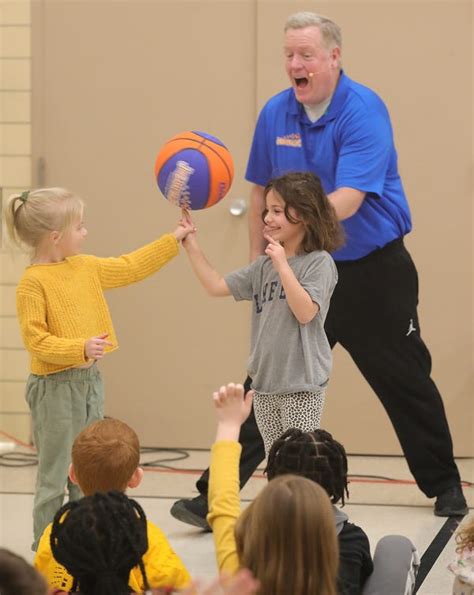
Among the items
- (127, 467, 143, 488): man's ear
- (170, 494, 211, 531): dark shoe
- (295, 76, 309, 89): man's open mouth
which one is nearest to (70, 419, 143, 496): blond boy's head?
(127, 467, 143, 488): man's ear

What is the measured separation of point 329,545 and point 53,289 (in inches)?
79.2

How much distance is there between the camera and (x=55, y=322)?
399cm

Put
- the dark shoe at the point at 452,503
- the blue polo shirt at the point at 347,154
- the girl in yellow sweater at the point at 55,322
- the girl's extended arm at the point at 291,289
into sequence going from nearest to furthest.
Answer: the girl's extended arm at the point at 291,289 → the girl in yellow sweater at the point at 55,322 → the blue polo shirt at the point at 347,154 → the dark shoe at the point at 452,503

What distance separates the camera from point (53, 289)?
398cm

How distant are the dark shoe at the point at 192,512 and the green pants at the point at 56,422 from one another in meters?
0.55

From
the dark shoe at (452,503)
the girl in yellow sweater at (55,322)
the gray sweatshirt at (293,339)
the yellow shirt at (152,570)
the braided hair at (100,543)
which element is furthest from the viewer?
the dark shoe at (452,503)

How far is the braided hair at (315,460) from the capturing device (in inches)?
109

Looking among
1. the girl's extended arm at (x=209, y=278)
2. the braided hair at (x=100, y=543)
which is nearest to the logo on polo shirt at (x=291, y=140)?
the girl's extended arm at (x=209, y=278)

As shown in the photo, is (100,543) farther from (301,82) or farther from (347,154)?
(301,82)

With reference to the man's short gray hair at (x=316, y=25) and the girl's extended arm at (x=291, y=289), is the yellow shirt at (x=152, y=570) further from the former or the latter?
the man's short gray hair at (x=316, y=25)

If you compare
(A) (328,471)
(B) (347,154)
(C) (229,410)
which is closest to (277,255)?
(B) (347,154)

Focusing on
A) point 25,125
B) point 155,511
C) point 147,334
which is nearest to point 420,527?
point 155,511

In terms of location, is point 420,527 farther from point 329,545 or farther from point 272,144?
point 329,545

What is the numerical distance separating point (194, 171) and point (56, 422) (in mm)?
999
